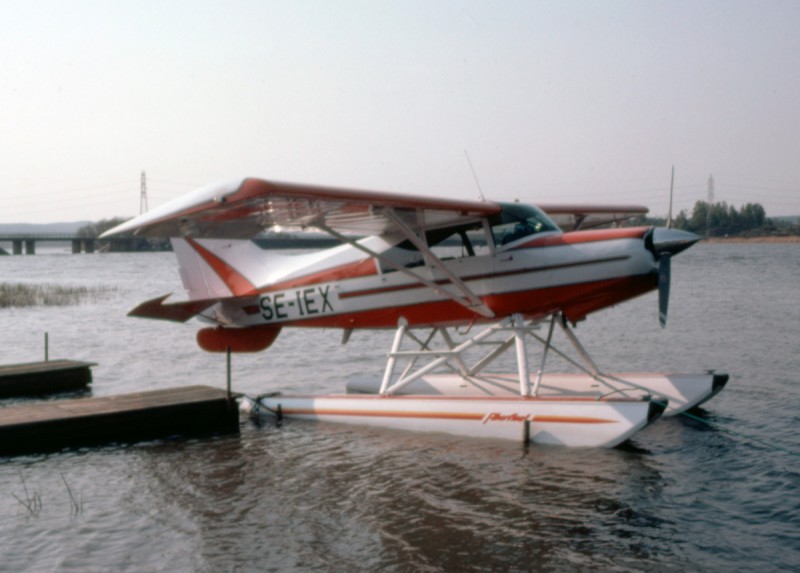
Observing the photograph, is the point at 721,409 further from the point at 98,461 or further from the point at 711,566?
the point at 98,461

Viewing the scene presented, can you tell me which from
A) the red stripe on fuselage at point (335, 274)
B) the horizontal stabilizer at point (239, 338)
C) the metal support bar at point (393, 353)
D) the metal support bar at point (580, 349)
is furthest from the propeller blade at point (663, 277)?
the horizontal stabilizer at point (239, 338)

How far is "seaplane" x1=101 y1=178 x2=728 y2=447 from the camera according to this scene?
9.73 m

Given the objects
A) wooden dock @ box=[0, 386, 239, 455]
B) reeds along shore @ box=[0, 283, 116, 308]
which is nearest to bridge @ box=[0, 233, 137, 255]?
reeds along shore @ box=[0, 283, 116, 308]

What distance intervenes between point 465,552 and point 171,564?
2.32 metres

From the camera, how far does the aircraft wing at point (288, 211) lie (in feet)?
27.5

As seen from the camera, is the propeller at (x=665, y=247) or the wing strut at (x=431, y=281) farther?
the wing strut at (x=431, y=281)

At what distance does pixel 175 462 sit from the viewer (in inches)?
384

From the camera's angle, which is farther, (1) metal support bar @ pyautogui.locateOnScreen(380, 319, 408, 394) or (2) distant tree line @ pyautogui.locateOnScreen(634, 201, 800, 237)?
(2) distant tree line @ pyautogui.locateOnScreen(634, 201, 800, 237)

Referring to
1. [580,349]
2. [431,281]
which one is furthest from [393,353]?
[580,349]

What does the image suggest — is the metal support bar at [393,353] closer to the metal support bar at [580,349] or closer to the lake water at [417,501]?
the lake water at [417,501]

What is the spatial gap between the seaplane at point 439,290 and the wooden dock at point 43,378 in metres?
3.51

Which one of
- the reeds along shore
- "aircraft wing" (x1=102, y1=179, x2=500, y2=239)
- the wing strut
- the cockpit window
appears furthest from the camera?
the reeds along shore

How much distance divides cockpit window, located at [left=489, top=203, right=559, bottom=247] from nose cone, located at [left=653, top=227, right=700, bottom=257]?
4.59 ft

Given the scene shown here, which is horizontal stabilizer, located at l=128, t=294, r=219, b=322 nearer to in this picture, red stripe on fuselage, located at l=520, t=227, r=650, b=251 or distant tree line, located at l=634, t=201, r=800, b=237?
red stripe on fuselage, located at l=520, t=227, r=650, b=251
